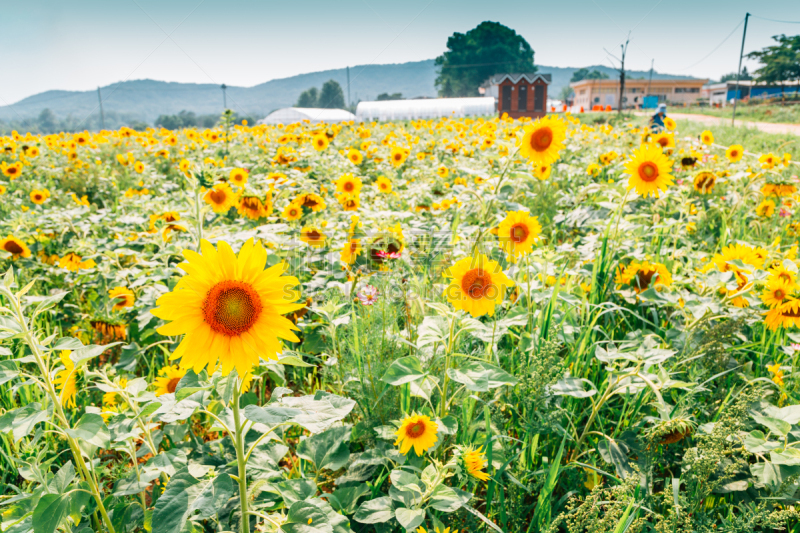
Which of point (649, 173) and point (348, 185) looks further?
point (348, 185)

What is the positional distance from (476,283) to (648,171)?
1426 millimetres

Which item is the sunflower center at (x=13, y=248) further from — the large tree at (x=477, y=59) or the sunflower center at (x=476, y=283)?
the large tree at (x=477, y=59)

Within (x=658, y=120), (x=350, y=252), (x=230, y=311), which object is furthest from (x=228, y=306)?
(x=658, y=120)

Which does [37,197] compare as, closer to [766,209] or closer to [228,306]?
[228,306]

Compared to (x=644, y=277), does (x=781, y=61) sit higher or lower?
higher

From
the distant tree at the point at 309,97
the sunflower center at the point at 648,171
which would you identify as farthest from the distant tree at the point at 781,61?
the distant tree at the point at 309,97

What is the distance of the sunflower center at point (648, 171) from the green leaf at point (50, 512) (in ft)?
8.53

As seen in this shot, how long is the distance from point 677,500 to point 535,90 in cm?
4840

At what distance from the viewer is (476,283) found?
58.9 inches

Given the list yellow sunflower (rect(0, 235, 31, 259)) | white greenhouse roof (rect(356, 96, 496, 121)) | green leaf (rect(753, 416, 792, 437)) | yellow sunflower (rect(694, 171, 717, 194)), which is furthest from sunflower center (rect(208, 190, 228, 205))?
white greenhouse roof (rect(356, 96, 496, 121))

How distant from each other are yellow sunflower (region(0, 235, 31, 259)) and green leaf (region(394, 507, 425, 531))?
2.78m

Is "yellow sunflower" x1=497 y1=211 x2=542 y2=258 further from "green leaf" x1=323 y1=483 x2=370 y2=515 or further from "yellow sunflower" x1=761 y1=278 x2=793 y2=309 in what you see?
"green leaf" x1=323 y1=483 x2=370 y2=515

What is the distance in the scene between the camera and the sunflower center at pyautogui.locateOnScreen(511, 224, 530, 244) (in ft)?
6.41

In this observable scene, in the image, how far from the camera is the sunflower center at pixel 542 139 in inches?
92.0
